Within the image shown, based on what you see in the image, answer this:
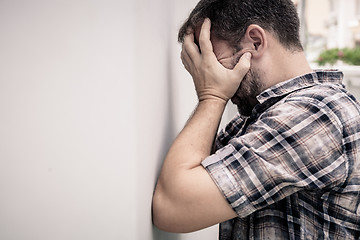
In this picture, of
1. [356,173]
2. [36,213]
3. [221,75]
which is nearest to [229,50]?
[221,75]

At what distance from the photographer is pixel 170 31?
3.31ft

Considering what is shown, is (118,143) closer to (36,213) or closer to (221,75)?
(36,213)

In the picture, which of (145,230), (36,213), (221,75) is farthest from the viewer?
(221,75)

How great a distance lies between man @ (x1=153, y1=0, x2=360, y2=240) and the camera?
77cm

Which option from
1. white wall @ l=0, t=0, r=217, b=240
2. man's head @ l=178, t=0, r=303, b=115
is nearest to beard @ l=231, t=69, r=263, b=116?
man's head @ l=178, t=0, r=303, b=115

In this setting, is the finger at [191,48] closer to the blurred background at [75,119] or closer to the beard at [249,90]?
the beard at [249,90]

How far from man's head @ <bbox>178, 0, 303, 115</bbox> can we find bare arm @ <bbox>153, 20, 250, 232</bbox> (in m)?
0.03

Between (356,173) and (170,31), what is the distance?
1.99ft

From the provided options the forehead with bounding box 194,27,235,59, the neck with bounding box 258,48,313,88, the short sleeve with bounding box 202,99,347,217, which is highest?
the forehead with bounding box 194,27,235,59

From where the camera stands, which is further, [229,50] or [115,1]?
[229,50]

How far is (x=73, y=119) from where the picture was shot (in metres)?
0.55

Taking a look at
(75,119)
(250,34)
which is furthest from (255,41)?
(75,119)

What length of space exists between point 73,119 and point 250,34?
0.60m

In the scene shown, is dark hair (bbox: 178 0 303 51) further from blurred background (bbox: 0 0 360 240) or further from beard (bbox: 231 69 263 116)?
blurred background (bbox: 0 0 360 240)
